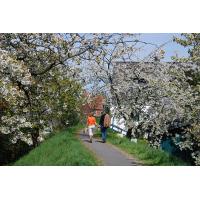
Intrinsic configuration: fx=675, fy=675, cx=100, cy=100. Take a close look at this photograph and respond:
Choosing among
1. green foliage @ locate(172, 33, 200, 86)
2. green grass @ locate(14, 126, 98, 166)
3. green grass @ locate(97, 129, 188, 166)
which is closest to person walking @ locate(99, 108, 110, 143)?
green grass @ locate(97, 129, 188, 166)

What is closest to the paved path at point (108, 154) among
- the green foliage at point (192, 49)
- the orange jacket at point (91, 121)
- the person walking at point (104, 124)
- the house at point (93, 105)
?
the person walking at point (104, 124)

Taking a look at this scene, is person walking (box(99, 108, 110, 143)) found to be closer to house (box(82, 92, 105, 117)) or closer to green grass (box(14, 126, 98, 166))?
house (box(82, 92, 105, 117))

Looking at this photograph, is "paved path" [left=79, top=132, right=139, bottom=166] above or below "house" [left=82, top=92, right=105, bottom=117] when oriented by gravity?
below

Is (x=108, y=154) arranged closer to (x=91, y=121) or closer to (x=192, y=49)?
(x=91, y=121)

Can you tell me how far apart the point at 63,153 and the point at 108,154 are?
0.76 m

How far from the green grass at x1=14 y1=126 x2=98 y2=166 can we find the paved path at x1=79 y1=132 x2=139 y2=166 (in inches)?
5.0

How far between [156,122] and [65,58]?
3.46m

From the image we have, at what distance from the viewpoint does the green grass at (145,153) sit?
9539 mm

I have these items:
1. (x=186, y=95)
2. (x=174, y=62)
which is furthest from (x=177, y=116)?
(x=174, y=62)

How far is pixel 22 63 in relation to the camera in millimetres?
10203

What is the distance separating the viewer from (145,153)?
9984 mm

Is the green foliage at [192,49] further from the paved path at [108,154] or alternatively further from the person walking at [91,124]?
the paved path at [108,154]

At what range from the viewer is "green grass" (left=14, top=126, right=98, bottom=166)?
9211 mm
